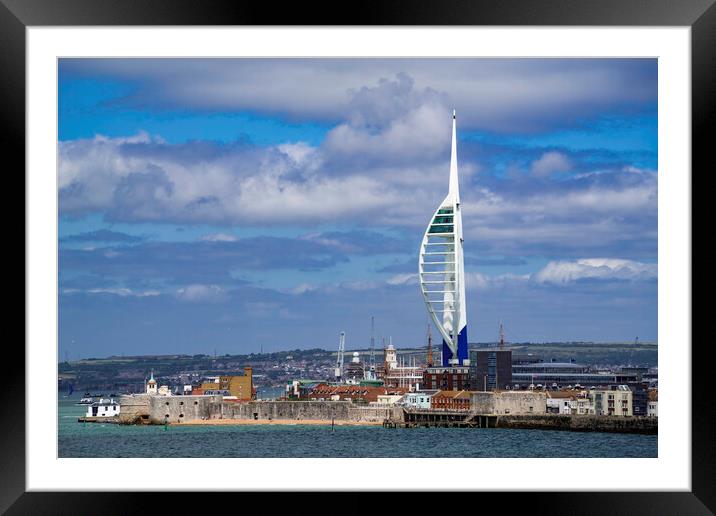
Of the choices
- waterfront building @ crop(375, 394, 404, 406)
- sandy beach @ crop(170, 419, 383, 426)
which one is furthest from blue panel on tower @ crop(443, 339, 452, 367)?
sandy beach @ crop(170, 419, 383, 426)

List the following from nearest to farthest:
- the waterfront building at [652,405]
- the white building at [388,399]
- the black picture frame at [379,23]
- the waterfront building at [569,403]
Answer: the black picture frame at [379,23]
the waterfront building at [652,405]
the waterfront building at [569,403]
the white building at [388,399]

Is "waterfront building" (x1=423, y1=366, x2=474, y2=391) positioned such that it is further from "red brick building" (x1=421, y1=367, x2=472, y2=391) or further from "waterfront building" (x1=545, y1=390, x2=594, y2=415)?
"waterfront building" (x1=545, y1=390, x2=594, y2=415)

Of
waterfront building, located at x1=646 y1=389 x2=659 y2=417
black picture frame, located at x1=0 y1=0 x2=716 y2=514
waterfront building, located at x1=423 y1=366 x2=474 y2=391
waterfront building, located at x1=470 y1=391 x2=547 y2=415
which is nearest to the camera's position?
black picture frame, located at x1=0 y1=0 x2=716 y2=514

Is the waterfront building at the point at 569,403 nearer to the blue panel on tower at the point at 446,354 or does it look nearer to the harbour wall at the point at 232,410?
the blue panel on tower at the point at 446,354

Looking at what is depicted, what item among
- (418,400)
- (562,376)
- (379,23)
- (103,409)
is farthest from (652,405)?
(379,23)

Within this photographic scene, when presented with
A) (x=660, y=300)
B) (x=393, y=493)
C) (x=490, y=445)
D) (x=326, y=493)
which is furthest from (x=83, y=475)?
(x=490, y=445)

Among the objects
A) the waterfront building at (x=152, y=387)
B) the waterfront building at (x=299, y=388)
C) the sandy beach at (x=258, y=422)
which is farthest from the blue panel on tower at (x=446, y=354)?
the waterfront building at (x=152, y=387)

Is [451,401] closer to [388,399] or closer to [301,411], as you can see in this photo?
[388,399]
